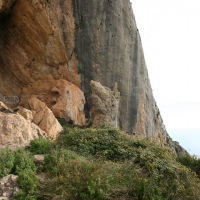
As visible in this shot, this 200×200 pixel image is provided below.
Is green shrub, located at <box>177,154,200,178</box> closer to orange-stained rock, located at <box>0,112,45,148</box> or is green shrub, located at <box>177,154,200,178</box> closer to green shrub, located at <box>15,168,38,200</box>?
orange-stained rock, located at <box>0,112,45,148</box>

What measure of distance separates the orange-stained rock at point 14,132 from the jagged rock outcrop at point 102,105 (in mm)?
7558

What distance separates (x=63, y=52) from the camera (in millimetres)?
23594

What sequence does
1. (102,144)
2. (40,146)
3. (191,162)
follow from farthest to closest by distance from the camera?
→ (191,162) < (102,144) < (40,146)

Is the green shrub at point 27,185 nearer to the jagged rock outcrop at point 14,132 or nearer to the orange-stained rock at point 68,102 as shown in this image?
the jagged rock outcrop at point 14,132

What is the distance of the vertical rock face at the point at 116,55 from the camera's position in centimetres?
2400

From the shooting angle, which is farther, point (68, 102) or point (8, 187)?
point (68, 102)

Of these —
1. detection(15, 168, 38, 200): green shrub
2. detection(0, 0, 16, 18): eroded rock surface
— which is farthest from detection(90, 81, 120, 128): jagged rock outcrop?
detection(15, 168, 38, 200): green shrub

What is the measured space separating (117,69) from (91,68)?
194 cm

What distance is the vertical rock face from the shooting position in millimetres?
24000

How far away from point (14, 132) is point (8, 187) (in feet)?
14.9

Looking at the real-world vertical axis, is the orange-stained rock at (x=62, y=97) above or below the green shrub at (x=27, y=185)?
above

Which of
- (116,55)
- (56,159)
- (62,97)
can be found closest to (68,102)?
(62,97)

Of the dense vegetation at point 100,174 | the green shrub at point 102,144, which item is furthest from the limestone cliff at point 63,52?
the dense vegetation at point 100,174

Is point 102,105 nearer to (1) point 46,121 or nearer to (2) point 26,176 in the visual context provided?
(1) point 46,121
